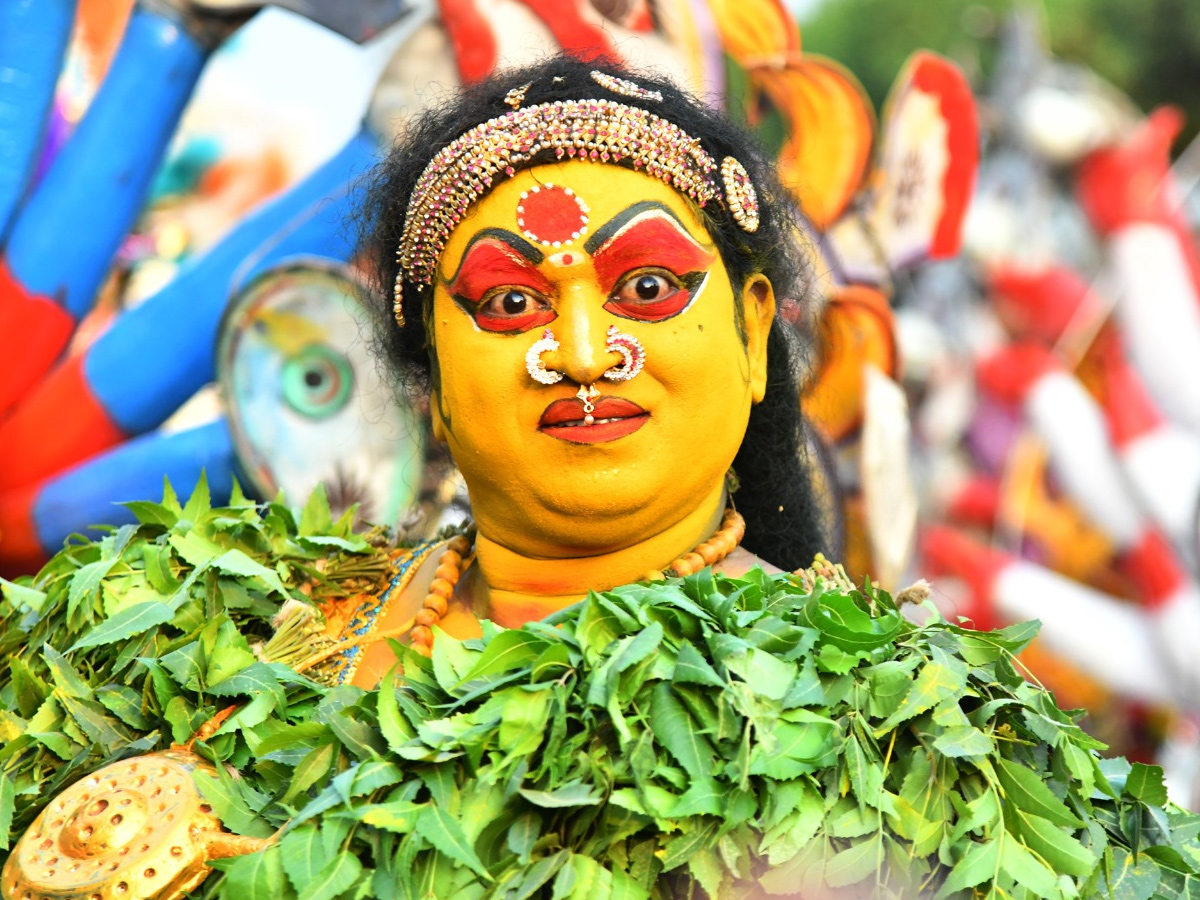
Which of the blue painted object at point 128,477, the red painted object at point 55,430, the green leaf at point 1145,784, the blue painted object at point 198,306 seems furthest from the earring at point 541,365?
the red painted object at point 55,430

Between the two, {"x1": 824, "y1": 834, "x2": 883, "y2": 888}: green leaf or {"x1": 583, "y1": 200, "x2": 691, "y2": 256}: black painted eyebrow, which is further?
{"x1": 583, "y1": 200, "x2": 691, "y2": 256}: black painted eyebrow

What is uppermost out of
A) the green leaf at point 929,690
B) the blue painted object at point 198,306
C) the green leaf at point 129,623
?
the green leaf at point 929,690

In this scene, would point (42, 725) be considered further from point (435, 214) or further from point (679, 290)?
point (679, 290)

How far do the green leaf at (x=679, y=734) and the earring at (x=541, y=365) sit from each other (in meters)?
0.63

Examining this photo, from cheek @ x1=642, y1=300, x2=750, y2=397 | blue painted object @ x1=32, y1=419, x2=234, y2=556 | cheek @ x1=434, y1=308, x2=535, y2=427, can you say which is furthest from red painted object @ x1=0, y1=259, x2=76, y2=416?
cheek @ x1=642, y1=300, x2=750, y2=397

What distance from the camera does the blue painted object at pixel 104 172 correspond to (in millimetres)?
4512

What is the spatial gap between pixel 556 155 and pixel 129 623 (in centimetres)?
108

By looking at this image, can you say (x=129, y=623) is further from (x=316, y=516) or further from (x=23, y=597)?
(x=316, y=516)

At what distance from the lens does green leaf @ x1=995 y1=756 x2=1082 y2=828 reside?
185 centimetres

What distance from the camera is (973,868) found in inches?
69.9

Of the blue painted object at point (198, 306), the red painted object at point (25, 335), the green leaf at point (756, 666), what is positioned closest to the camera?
the green leaf at point (756, 666)

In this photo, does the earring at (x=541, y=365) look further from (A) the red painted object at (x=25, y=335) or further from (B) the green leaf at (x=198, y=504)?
(A) the red painted object at (x=25, y=335)

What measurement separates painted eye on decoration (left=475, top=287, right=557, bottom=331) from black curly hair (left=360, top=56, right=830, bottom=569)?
0.21 m

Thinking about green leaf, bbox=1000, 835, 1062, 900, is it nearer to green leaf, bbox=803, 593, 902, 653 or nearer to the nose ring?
green leaf, bbox=803, 593, 902, 653
